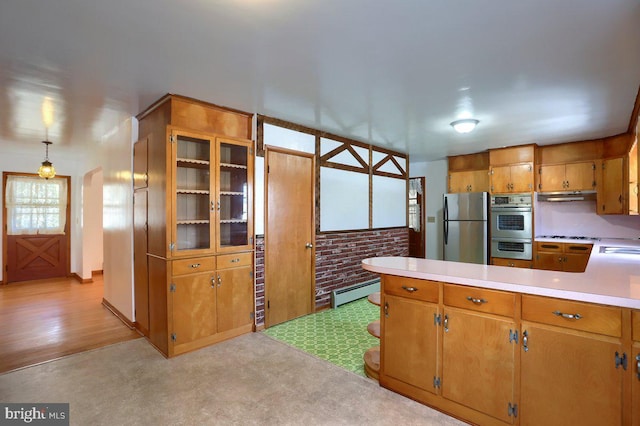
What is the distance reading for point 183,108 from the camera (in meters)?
3.26

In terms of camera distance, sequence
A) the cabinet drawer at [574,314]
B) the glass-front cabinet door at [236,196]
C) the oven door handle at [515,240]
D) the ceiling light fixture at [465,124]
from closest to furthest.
Result: the cabinet drawer at [574,314] → the glass-front cabinet door at [236,196] → the ceiling light fixture at [465,124] → the oven door handle at [515,240]

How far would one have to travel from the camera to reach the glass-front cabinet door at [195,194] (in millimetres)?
3326

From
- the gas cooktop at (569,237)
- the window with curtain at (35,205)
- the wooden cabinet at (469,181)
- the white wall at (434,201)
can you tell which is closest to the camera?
the gas cooktop at (569,237)

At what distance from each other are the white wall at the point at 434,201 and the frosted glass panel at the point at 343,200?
2.23m

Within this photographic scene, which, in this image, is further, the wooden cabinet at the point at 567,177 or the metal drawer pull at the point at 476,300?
the wooden cabinet at the point at 567,177

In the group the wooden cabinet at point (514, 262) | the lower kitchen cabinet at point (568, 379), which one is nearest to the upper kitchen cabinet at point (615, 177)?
Result: the wooden cabinet at point (514, 262)

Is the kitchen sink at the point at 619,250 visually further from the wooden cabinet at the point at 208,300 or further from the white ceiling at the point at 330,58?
the wooden cabinet at the point at 208,300

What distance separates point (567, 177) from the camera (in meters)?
5.11

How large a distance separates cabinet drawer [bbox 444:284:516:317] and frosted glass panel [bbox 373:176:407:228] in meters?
3.37

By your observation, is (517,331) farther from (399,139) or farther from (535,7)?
(399,139)

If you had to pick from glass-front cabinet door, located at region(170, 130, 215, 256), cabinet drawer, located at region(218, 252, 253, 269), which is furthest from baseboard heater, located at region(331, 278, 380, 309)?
glass-front cabinet door, located at region(170, 130, 215, 256)

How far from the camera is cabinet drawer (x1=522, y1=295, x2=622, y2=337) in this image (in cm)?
167

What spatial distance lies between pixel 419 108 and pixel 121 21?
2.79m

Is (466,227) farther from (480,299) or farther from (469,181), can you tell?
(480,299)
